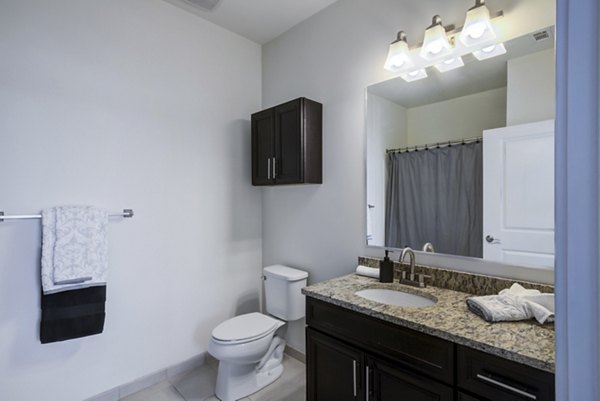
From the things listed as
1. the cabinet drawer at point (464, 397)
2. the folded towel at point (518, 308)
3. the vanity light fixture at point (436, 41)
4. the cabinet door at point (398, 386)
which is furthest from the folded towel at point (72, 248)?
the vanity light fixture at point (436, 41)

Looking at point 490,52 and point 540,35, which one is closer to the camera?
point 540,35

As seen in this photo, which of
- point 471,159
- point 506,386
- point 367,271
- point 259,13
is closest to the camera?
point 506,386

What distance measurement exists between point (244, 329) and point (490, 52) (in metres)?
2.17

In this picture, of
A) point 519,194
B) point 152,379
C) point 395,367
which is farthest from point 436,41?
point 152,379

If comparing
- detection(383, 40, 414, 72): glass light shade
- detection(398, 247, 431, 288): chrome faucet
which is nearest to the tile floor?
detection(398, 247, 431, 288): chrome faucet

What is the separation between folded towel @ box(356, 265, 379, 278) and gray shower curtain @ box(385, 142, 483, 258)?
197 millimetres

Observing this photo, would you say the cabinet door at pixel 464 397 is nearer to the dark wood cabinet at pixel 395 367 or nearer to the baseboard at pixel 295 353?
the dark wood cabinet at pixel 395 367

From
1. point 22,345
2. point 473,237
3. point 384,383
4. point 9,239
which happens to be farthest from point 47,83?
point 473,237

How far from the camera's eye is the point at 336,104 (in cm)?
224

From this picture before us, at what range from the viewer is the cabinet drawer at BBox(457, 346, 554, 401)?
966 millimetres

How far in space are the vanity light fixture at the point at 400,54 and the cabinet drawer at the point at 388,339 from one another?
1.43m

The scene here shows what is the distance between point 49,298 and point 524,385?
7.34ft

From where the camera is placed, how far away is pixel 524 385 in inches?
39.3

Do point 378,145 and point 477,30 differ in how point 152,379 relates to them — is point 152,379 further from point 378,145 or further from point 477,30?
point 477,30
